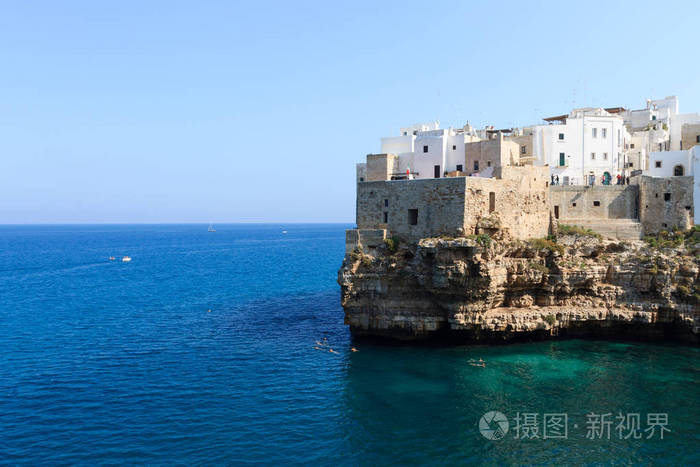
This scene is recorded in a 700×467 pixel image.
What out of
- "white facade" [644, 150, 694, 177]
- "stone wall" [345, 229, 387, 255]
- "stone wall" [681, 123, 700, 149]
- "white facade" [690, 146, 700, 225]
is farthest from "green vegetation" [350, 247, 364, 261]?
"stone wall" [681, 123, 700, 149]

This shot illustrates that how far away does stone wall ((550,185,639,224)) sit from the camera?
137ft

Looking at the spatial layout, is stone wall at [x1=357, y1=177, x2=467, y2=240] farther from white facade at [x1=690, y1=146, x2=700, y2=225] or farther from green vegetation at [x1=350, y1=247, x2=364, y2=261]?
white facade at [x1=690, y1=146, x2=700, y2=225]

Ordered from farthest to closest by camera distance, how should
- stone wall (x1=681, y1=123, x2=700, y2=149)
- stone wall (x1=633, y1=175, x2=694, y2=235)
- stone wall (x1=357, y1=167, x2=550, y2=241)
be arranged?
1. stone wall (x1=681, y1=123, x2=700, y2=149)
2. stone wall (x1=633, y1=175, x2=694, y2=235)
3. stone wall (x1=357, y1=167, x2=550, y2=241)

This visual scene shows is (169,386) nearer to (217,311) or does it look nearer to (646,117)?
(217,311)

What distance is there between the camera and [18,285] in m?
67.2

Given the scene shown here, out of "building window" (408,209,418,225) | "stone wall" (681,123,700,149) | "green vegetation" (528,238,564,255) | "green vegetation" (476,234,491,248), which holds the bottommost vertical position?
"green vegetation" (528,238,564,255)

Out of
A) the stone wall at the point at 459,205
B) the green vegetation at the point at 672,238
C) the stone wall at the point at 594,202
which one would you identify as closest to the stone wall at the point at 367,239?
the stone wall at the point at 459,205

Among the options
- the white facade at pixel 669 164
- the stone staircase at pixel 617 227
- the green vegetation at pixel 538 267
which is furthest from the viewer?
the white facade at pixel 669 164

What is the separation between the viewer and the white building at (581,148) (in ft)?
152

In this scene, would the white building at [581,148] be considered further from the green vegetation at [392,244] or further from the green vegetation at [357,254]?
the green vegetation at [357,254]

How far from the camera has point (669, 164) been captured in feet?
144

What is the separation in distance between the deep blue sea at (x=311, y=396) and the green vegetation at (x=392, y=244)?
267 inches

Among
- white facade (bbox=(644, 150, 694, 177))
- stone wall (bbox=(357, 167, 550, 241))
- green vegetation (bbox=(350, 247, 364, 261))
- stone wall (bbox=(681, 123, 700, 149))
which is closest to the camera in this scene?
stone wall (bbox=(357, 167, 550, 241))

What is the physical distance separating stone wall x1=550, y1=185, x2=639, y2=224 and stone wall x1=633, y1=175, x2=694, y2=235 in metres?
0.87
